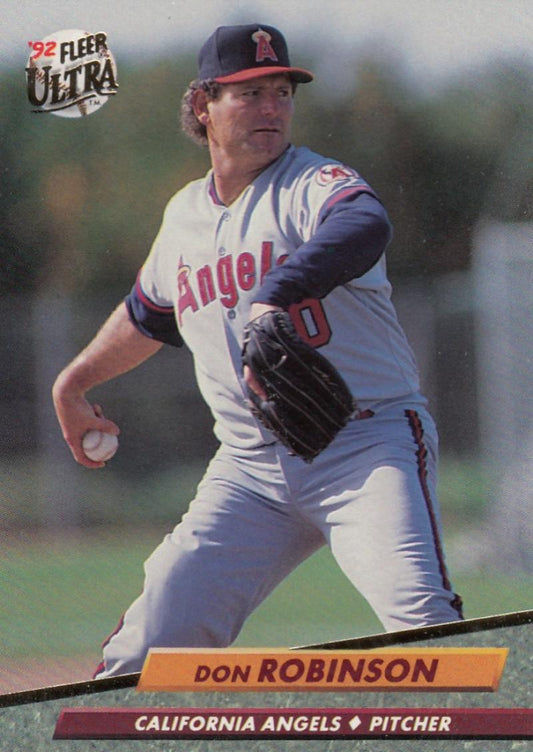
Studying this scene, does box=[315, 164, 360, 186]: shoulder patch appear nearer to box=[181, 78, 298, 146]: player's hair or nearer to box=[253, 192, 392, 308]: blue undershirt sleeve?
box=[253, 192, 392, 308]: blue undershirt sleeve

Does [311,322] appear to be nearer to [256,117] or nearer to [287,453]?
[287,453]

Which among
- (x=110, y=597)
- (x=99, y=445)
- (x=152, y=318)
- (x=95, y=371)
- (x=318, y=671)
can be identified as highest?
(x=152, y=318)

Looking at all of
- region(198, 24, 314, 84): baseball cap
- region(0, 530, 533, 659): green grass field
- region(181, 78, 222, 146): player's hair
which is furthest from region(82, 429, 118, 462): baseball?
region(198, 24, 314, 84): baseball cap

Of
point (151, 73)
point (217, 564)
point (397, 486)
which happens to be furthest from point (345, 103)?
point (217, 564)

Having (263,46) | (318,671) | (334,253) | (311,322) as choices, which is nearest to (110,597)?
(318,671)

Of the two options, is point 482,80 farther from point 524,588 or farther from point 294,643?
point 294,643

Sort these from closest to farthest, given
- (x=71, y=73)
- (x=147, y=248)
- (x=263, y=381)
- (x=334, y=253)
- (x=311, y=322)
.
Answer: (x=334, y=253), (x=263, y=381), (x=311, y=322), (x=71, y=73), (x=147, y=248)

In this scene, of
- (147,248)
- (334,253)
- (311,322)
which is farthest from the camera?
(147,248)

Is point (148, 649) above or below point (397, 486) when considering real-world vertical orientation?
below
